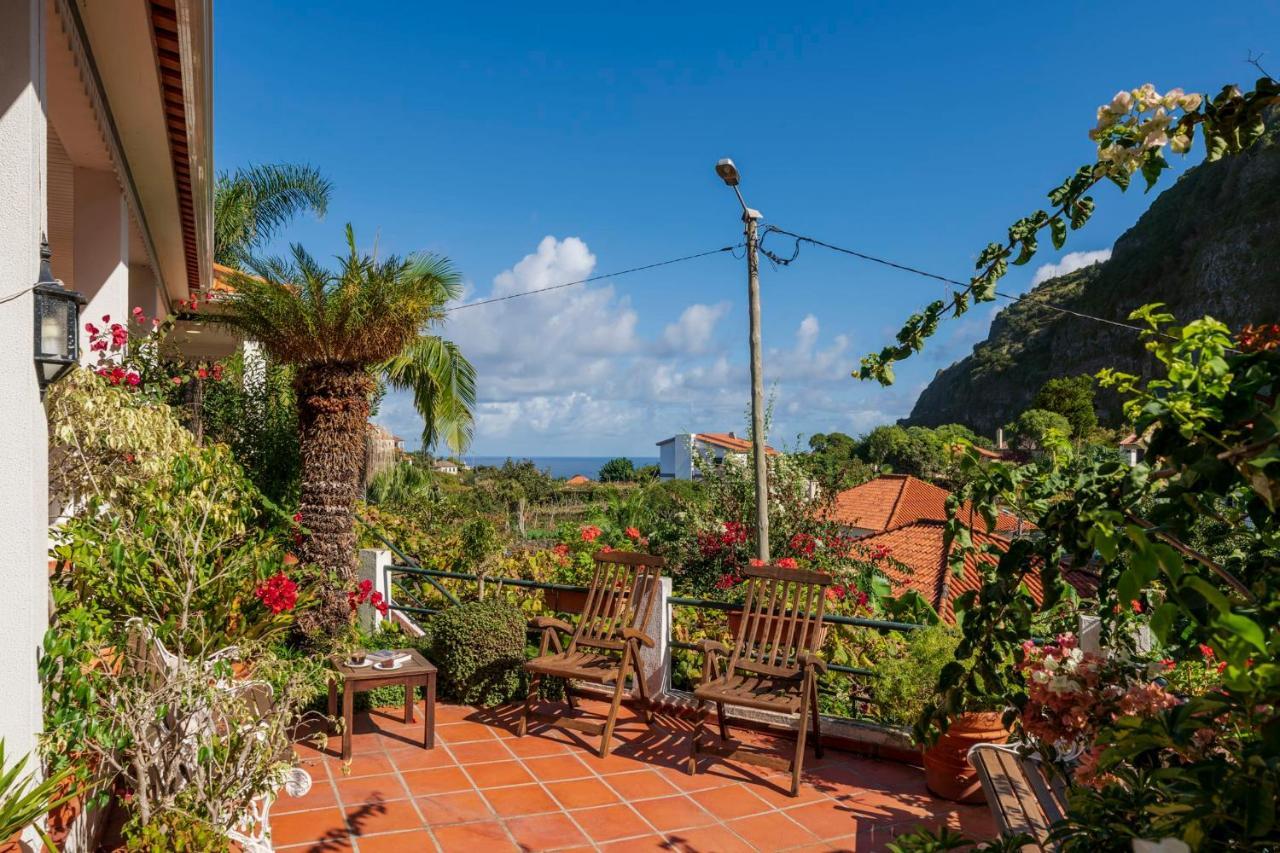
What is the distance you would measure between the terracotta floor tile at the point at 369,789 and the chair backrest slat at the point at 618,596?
4.58ft

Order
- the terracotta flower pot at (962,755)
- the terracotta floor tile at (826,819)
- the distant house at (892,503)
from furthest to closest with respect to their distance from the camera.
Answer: the distant house at (892,503), the terracotta flower pot at (962,755), the terracotta floor tile at (826,819)

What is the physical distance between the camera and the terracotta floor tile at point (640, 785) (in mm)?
4039

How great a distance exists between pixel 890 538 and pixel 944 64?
1097 centimetres

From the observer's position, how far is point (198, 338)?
12.0 m

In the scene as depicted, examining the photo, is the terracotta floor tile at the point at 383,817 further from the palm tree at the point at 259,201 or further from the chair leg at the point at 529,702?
the palm tree at the point at 259,201

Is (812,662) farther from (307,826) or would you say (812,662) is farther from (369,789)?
(307,826)

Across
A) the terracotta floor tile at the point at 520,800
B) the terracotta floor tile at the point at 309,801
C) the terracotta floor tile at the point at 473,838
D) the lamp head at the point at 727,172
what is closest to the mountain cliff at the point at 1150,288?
the lamp head at the point at 727,172

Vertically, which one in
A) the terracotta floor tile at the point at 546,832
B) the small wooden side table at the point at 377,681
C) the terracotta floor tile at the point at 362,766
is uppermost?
the small wooden side table at the point at 377,681

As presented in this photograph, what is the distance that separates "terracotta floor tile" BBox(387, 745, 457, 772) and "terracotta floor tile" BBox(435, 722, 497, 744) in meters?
0.16

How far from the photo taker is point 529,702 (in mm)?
4898

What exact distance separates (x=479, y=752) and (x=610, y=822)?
108cm

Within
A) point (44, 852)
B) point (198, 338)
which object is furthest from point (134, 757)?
point (198, 338)

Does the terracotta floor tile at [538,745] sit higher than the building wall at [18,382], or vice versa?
the building wall at [18,382]

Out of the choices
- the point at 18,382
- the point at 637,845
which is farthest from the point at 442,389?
the point at 18,382
